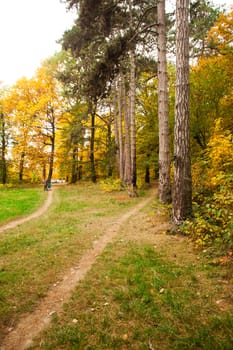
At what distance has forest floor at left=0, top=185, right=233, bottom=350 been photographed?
9.66 ft

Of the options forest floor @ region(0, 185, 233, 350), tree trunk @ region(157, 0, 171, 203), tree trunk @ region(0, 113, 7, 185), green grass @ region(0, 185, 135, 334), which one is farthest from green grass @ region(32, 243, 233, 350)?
tree trunk @ region(0, 113, 7, 185)

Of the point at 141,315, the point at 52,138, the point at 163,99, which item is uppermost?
the point at 52,138

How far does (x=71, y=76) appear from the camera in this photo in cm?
1241

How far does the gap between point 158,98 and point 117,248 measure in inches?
276

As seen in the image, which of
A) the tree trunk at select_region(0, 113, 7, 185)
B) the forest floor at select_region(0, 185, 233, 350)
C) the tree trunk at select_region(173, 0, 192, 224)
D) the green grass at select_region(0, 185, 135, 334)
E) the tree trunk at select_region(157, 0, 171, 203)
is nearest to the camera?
the forest floor at select_region(0, 185, 233, 350)

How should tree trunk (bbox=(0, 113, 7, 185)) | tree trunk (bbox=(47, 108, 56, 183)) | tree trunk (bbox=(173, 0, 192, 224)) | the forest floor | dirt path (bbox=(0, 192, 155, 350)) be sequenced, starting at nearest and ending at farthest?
dirt path (bbox=(0, 192, 155, 350)) < the forest floor < tree trunk (bbox=(173, 0, 192, 224)) < tree trunk (bbox=(47, 108, 56, 183)) < tree trunk (bbox=(0, 113, 7, 185))

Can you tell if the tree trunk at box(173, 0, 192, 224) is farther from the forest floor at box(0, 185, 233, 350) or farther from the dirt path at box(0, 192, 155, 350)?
the dirt path at box(0, 192, 155, 350)

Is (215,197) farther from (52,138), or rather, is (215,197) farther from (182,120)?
(52,138)

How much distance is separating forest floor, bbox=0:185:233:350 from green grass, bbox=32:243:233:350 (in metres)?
0.12

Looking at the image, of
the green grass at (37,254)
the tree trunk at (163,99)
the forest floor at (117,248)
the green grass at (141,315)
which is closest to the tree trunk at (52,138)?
the green grass at (37,254)

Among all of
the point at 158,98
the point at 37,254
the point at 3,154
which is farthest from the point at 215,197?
the point at 3,154

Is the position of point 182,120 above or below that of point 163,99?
below

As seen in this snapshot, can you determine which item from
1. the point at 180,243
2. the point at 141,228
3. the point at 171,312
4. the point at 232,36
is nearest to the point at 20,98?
the point at 232,36

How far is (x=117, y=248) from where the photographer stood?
5582 millimetres
